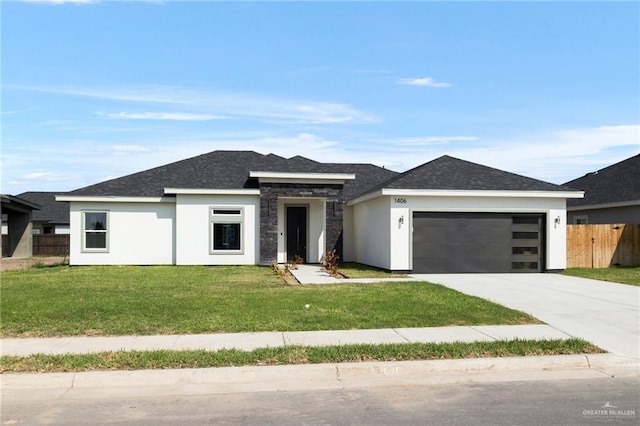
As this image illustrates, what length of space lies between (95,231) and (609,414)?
2081 cm

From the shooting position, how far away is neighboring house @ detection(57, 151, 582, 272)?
1930 centimetres

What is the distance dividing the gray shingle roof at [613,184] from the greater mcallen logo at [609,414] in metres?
21.3

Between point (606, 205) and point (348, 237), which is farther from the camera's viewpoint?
point (606, 205)

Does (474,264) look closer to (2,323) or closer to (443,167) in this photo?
(443,167)

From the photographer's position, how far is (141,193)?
22.5 meters

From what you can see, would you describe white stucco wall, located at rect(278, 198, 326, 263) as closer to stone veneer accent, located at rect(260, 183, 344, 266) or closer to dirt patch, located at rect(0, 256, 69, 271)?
stone veneer accent, located at rect(260, 183, 344, 266)

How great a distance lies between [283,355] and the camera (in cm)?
735

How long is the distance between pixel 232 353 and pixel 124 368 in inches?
53.9

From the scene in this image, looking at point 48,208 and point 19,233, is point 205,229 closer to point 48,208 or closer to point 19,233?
point 19,233

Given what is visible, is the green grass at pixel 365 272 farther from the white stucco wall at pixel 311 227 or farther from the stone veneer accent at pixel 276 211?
the white stucco wall at pixel 311 227

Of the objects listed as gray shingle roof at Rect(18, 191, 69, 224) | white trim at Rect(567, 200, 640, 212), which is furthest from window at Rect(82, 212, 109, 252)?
gray shingle roof at Rect(18, 191, 69, 224)

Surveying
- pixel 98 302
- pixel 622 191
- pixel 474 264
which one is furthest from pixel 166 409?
pixel 622 191

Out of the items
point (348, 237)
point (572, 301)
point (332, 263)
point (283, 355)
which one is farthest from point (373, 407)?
point (348, 237)

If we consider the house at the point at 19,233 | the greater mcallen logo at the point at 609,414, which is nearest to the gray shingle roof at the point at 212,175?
the house at the point at 19,233
